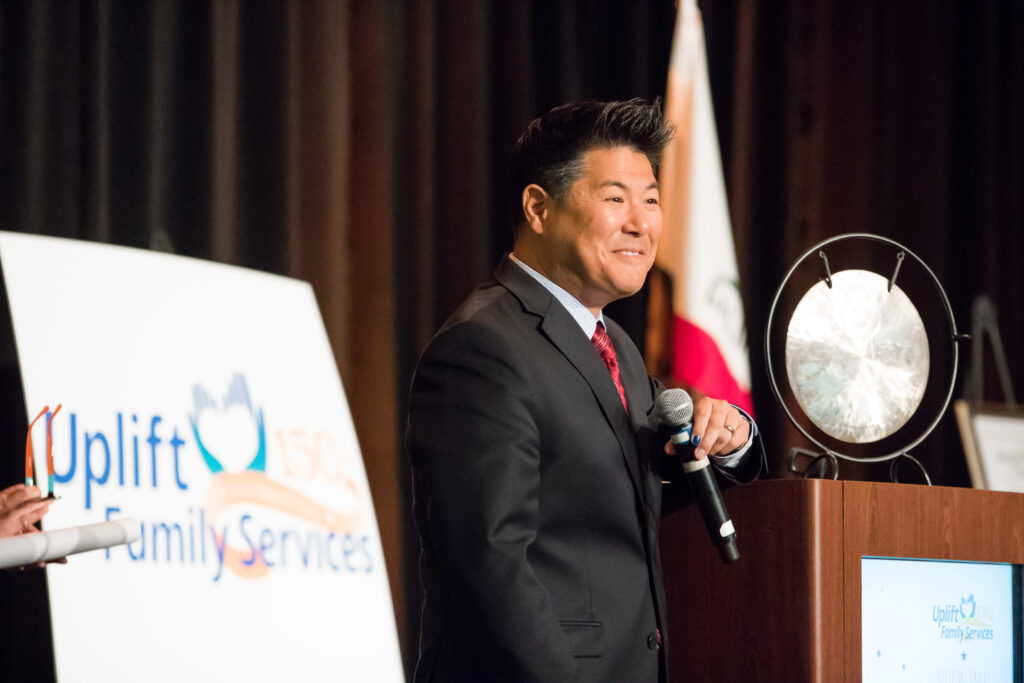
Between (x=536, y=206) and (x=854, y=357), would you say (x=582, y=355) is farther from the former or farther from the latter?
(x=854, y=357)

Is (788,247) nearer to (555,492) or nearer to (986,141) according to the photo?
(986,141)

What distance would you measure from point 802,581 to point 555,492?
1.44 feet

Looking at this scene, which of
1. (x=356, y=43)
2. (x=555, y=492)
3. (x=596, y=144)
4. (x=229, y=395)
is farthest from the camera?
(x=356, y=43)

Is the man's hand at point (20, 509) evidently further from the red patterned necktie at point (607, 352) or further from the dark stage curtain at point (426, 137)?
the dark stage curtain at point (426, 137)

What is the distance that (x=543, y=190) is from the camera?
2031mm

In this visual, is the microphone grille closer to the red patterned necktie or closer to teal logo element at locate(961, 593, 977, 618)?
the red patterned necktie

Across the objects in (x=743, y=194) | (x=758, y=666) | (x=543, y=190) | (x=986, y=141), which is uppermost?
(x=986, y=141)

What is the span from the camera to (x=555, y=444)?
175 cm

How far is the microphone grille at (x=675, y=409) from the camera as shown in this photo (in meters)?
1.76

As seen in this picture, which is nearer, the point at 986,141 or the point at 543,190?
the point at 543,190

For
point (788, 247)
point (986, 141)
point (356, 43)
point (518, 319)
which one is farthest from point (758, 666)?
point (986, 141)

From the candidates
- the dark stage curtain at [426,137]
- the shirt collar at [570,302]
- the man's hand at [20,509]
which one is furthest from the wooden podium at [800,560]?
the dark stage curtain at [426,137]

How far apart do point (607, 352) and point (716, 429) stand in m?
0.32

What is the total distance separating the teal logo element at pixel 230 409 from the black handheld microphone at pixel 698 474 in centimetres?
118
